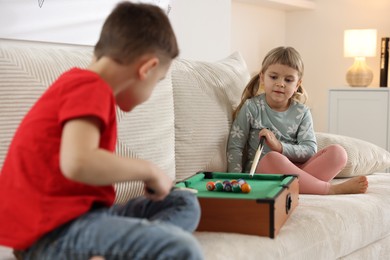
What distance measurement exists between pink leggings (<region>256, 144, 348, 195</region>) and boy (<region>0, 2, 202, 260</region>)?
3.54ft

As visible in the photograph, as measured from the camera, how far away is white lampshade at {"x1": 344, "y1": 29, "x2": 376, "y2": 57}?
4.42 metres

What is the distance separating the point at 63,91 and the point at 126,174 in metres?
0.20

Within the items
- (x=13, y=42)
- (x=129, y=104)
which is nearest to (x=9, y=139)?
(x=129, y=104)

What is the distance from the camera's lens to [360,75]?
178 inches

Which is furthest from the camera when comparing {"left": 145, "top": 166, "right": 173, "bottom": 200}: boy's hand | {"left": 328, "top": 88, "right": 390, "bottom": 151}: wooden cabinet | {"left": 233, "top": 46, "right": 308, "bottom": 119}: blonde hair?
{"left": 328, "top": 88, "right": 390, "bottom": 151}: wooden cabinet

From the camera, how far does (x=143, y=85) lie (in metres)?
1.27

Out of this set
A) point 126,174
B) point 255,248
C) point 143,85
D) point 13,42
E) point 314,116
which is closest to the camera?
point 126,174

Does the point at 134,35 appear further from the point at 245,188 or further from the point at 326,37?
the point at 326,37

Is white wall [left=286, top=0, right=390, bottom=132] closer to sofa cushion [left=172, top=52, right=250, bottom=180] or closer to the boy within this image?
sofa cushion [left=172, top=52, right=250, bottom=180]

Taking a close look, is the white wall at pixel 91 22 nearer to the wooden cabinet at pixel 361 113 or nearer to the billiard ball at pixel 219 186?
the billiard ball at pixel 219 186

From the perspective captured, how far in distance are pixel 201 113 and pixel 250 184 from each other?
0.46m

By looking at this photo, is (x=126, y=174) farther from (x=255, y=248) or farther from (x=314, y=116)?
(x=314, y=116)

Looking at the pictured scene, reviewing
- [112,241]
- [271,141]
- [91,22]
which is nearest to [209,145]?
[271,141]

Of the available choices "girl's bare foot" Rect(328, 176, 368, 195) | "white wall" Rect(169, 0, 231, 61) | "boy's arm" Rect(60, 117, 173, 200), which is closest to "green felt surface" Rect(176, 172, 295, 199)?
"girl's bare foot" Rect(328, 176, 368, 195)
